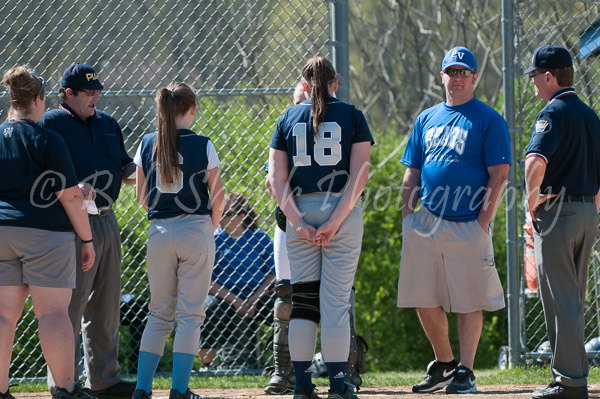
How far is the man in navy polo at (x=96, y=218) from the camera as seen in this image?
172 inches

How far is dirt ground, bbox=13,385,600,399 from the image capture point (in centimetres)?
448

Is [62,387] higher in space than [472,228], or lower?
lower

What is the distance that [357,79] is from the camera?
51.8 feet

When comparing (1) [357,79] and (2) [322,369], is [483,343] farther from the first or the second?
(1) [357,79]

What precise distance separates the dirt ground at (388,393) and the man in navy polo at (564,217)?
347 mm

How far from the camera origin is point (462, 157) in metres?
4.61

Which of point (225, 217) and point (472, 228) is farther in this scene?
point (225, 217)

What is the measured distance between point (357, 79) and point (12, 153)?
1243 cm

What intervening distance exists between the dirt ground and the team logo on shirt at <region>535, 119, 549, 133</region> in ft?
4.96

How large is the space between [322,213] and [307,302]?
0.49 meters

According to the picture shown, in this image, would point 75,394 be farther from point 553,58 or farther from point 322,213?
point 553,58

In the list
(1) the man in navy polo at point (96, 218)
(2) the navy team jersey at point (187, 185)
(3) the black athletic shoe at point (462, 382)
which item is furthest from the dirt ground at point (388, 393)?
(2) the navy team jersey at point (187, 185)

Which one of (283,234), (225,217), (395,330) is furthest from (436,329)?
(395,330)

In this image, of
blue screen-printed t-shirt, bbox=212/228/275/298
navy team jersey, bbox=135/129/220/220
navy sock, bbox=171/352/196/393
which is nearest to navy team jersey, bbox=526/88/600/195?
navy team jersey, bbox=135/129/220/220
